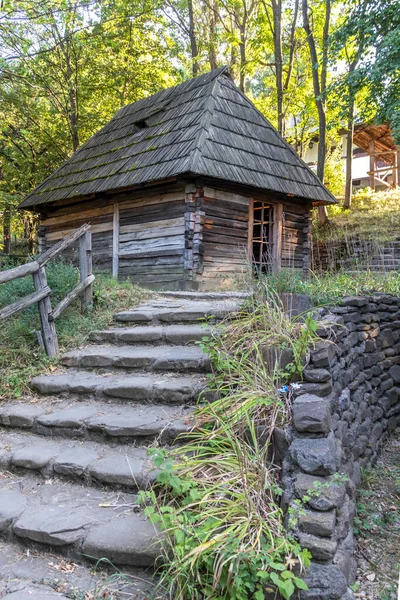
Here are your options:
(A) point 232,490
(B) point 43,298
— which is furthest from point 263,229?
(A) point 232,490

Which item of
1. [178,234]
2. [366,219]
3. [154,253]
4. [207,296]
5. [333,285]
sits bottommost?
[207,296]

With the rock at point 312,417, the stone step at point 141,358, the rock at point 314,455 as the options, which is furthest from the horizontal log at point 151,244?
the rock at point 314,455

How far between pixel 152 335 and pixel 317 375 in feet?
6.62

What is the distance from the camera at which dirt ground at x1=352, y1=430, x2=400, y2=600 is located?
2.68 metres

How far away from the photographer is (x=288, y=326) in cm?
343

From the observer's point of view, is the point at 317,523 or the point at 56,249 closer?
the point at 317,523

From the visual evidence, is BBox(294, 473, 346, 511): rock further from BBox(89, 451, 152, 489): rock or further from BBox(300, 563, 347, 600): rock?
BBox(89, 451, 152, 489): rock

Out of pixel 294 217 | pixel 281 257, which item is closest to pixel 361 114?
pixel 294 217

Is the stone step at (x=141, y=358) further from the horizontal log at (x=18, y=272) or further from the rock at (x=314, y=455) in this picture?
the rock at (x=314, y=455)

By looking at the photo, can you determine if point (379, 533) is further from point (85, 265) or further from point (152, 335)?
point (85, 265)

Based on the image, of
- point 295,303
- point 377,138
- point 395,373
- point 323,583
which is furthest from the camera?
point 377,138

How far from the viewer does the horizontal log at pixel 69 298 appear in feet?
14.9

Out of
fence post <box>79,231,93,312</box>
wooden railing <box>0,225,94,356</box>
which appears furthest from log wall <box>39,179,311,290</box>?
wooden railing <box>0,225,94,356</box>

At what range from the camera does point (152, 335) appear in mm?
4555
